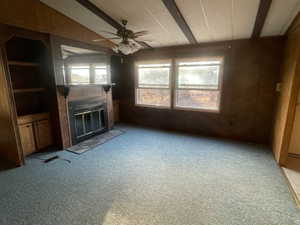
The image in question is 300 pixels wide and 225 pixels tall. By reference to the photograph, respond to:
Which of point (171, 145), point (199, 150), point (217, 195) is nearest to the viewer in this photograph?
point (217, 195)

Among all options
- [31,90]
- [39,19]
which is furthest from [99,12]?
[31,90]

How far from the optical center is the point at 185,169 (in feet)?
8.38

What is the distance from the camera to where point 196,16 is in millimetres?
2572

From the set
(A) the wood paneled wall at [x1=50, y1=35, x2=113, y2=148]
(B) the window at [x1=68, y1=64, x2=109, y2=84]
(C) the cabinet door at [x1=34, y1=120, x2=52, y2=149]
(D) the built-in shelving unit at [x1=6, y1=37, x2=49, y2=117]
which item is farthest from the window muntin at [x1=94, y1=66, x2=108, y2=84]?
(C) the cabinet door at [x1=34, y1=120, x2=52, y2=149]

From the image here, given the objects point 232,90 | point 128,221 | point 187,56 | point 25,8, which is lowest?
point 128,221

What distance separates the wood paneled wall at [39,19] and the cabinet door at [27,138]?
1694mm

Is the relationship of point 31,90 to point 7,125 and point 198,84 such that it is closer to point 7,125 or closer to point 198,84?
point 7,125

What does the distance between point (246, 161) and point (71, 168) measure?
2974 mm

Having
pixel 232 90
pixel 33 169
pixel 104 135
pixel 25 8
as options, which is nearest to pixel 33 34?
pixel 25 8

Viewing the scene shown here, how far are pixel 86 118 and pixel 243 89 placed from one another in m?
3.65

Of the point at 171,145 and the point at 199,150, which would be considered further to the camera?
the point at 171,145

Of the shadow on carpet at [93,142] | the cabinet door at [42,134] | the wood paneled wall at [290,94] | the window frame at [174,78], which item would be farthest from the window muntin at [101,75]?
the wood paneled wall at [290,94]

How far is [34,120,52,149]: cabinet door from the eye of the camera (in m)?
3.09

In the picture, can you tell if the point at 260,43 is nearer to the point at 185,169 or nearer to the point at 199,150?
the point at 199,150
